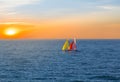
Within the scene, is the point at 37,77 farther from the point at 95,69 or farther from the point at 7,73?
the point at 95,69

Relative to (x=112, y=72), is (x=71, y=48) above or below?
below

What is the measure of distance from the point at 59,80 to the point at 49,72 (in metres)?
12.1

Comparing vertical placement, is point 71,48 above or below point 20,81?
below

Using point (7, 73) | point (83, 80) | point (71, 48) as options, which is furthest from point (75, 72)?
point (71, 48)

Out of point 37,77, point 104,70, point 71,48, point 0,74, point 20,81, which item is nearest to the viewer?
point 20,81

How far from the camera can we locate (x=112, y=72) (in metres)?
80.9

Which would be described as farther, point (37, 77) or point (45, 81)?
point (37, 77)

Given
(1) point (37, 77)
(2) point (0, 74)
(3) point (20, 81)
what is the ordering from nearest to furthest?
1. (3) point (20, 81)
2. (1) point (37, 77)
3. (2) point (0, 74)

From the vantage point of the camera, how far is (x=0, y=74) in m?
77.8

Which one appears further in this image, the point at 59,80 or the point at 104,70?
the point at 104,70

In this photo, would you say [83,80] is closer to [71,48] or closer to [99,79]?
[99,79]

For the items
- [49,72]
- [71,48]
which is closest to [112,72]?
[49,72]

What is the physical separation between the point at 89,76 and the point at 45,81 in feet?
38.7

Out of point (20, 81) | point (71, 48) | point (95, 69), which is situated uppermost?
point (20, 81)
